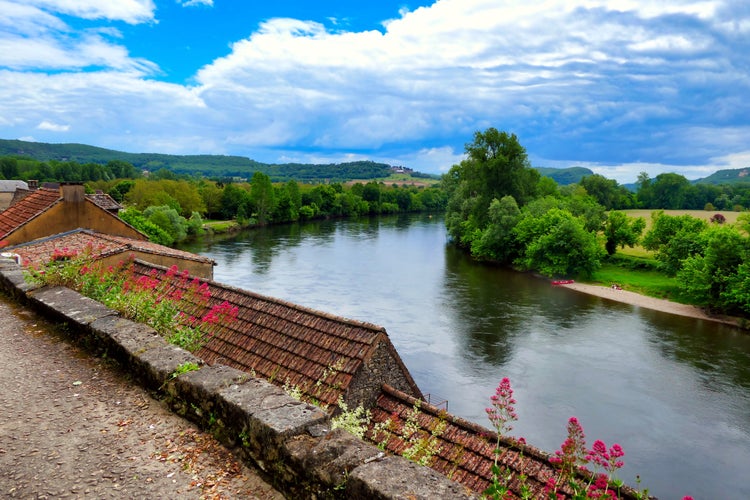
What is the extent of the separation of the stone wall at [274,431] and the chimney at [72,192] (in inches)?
741

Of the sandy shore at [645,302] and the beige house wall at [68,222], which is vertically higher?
the beige house wall at [68,222]

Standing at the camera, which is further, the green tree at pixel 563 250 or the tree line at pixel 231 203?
the tree line at pixel 231 203

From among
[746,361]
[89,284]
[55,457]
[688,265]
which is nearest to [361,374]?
[89,284]

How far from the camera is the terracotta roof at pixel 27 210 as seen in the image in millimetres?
20781

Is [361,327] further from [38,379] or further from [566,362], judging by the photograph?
[566,362]

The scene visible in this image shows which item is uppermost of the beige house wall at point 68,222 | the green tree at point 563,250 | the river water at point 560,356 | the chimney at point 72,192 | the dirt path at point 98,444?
the chimney at point 72,192

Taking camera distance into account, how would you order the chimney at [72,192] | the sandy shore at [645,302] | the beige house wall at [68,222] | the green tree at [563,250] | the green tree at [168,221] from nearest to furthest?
the beige house wall at [68,222] → the chimney at [72,192] → the sandy shore at [645,302] → the green tree at [563,250] → the green tree at [168,221]

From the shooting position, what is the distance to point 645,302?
41000 millimetres

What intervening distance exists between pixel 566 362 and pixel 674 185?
130 meters

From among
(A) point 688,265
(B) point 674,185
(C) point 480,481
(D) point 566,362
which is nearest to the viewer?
(C) point 480,481

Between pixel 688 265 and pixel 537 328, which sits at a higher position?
pixel 688 265

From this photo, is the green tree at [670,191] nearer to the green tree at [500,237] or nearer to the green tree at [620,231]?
the green tree at [620,231]

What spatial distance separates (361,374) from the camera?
1012 cm

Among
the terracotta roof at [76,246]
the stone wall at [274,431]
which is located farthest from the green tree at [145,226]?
the stone wall at [274,431]
